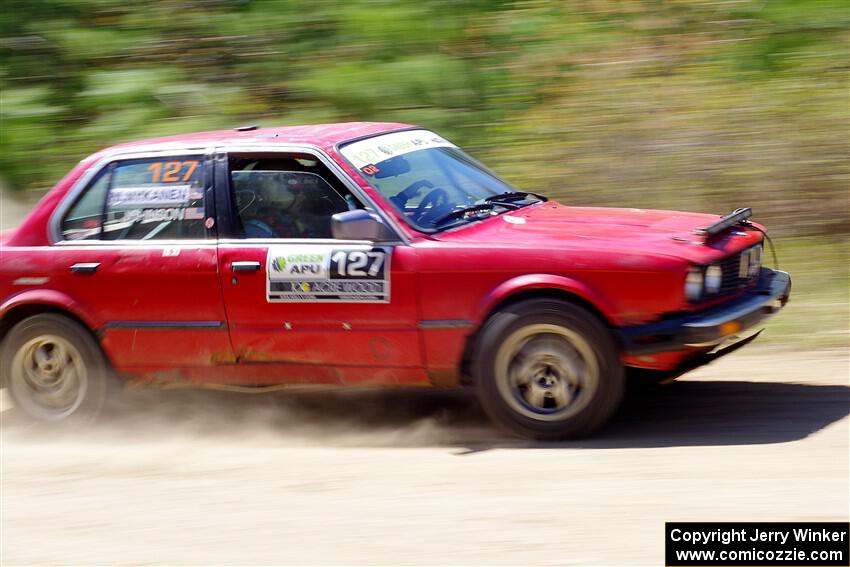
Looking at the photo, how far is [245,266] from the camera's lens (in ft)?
19.6

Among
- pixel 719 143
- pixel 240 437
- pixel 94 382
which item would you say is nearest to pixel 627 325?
pixel 240 437

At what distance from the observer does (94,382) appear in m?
6.46

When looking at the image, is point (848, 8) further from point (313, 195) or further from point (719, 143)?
point (313, 195)

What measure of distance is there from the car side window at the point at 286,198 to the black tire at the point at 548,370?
109cm

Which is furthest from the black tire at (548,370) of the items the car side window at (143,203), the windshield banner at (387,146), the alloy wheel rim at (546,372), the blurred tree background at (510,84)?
the blurred tree background at (510,84)

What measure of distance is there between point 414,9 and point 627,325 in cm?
809

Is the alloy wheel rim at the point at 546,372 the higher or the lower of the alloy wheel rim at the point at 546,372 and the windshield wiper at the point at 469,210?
the lower

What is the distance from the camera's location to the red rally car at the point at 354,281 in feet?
17.9

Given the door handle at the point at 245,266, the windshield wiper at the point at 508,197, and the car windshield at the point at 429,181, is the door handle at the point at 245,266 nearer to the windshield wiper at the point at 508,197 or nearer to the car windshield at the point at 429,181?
the car windshield at the point at 429,181

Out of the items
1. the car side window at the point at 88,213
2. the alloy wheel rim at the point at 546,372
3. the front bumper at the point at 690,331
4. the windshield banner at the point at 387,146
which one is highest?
the windshield banner at the point at 387,146

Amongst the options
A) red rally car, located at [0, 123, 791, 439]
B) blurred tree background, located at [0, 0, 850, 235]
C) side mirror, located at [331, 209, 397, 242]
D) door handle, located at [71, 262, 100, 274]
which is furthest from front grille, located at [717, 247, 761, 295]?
blurred tree background, located at [0, 0, 850, 235]

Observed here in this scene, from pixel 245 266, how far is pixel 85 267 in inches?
40.8

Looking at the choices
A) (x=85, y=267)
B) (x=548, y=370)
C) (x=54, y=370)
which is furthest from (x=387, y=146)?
(x=54, y=370)

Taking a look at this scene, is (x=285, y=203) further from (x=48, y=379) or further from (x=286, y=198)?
(x=48, y=379)
